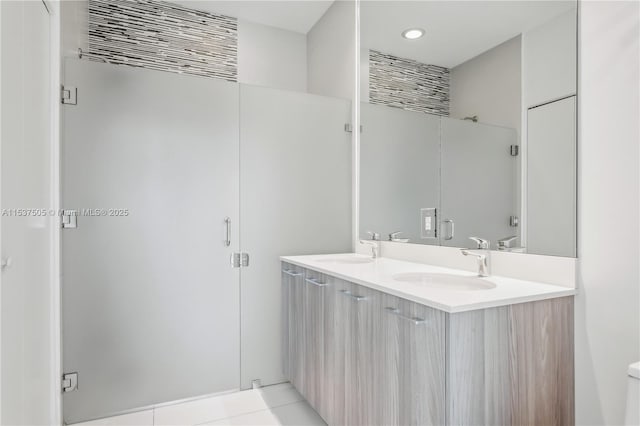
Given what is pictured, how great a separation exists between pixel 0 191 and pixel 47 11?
1.02 metres

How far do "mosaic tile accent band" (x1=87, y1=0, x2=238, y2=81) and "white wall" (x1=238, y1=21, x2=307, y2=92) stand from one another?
0.08 metres

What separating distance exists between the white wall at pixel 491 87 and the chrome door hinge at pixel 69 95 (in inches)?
77.8

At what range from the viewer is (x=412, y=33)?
2.08 metres

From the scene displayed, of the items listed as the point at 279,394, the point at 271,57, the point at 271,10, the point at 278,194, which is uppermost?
the point at 271,10

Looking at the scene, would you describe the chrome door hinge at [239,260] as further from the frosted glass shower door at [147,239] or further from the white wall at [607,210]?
the white wall at [607,210]

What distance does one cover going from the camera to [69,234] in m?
1.89

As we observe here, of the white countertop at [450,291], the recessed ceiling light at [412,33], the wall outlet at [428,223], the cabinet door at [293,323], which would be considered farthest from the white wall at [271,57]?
the white countertop at [450,291]

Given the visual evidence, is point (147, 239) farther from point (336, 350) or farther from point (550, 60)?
point (550, 60)

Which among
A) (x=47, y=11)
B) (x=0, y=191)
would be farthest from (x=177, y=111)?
(x=0, y=191)

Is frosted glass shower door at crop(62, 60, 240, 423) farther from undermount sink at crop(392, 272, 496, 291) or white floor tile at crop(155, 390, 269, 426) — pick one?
undermount sink at crop(392, 272, 496, 291)

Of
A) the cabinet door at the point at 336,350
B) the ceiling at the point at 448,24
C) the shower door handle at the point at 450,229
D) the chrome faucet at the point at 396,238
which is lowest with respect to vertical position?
the cabinet door at the point at 336,350

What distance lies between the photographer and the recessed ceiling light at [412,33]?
2.03 m

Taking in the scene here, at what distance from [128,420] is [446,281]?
1852mm

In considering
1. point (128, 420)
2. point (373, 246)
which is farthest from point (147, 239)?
point (373, 246)
